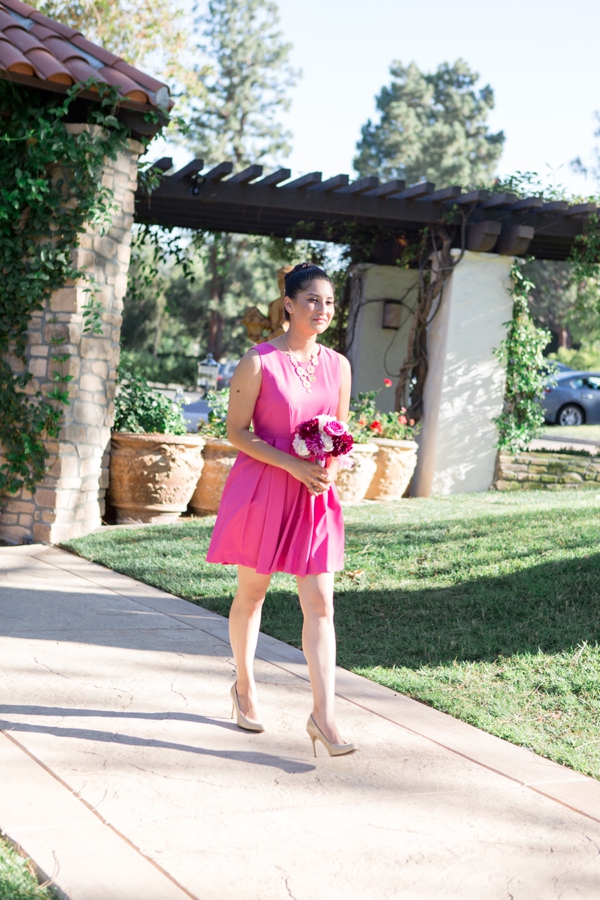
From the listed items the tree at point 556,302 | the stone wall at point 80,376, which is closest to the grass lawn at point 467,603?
the stone wall at point 80,376

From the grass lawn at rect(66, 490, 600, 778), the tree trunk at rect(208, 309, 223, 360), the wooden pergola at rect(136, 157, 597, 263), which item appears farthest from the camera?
the tree trunk at rect(208, 309, 223, 360)

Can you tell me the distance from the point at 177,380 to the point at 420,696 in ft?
85.6

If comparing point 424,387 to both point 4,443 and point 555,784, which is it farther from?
point 555,784

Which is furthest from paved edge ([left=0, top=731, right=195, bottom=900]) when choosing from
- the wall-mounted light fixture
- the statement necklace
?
the wall-mounted light fixture

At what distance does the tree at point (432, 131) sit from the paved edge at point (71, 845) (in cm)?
3709

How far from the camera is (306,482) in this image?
3.10 meters

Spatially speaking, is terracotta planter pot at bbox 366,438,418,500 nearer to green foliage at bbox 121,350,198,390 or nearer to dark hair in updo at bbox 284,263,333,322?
dark hair in updo at bbox 284,263,333,322

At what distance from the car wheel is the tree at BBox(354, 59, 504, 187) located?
827 inches

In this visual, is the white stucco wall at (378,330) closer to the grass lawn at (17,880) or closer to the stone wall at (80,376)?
the stone wall at (80,376)

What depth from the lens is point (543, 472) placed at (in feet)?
34.4

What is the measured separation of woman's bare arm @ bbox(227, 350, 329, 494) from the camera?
10.1ft

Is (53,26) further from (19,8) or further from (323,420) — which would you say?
(323,420)

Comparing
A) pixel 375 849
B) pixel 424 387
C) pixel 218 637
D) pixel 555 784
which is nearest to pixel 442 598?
pixel 218 637

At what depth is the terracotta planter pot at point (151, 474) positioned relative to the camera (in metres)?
7.61
